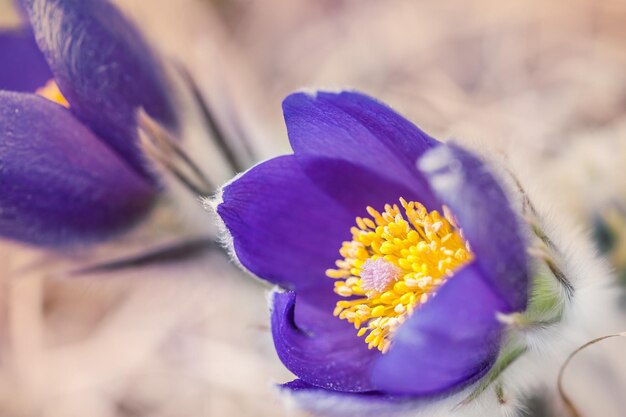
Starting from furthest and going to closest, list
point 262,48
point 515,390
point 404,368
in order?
point 262,48 < point 515,390 < point 404,368

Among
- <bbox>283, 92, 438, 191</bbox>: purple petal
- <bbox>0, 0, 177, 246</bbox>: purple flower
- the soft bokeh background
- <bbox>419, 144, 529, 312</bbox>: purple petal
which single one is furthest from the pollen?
<bbox>419, 144, 529, 312</bbox>: purple petal

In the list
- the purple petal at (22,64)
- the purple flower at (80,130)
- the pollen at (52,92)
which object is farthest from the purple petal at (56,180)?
the purple petal at (22,64)

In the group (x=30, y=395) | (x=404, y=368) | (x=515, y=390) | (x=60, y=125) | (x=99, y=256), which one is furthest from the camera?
(x=30, y=395)

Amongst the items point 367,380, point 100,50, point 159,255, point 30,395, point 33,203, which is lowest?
point 30,395

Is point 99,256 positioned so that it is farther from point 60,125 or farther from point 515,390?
point 515,390

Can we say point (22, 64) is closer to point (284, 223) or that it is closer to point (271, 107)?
point (284, 223)

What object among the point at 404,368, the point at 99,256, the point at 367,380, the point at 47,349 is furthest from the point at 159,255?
the point at 47,349

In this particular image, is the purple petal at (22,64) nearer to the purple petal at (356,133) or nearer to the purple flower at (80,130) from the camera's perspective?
the purple flower at (80,130)

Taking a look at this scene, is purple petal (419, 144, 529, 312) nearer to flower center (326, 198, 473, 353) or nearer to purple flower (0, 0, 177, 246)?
flower center (326, 198, 473, 353)
